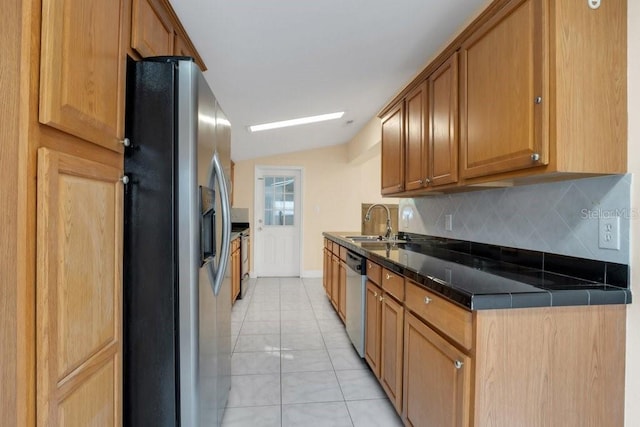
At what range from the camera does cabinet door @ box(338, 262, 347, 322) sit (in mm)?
3047

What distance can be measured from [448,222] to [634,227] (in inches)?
49.8

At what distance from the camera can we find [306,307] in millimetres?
3988

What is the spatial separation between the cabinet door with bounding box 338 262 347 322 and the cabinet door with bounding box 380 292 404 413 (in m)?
1.04

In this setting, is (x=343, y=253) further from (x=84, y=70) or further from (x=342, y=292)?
(x=84, y=70)

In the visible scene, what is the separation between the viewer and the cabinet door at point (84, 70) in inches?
31.5

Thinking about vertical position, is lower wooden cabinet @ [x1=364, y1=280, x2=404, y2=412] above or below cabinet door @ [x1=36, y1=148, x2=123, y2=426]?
below

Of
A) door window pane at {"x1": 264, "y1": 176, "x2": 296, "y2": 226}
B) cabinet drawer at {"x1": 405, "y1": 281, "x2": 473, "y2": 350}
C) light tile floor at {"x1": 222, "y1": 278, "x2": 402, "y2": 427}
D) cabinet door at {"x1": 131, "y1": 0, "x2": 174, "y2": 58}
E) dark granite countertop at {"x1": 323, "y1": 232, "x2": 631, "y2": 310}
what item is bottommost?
light tile floor at {"x1": 222, "y1": 278, "x2": 402, "y2": 427}

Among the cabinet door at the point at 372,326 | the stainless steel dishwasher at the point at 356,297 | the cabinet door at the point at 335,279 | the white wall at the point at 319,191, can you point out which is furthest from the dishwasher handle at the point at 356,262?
the white wall at the point at 319,191

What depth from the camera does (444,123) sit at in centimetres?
186

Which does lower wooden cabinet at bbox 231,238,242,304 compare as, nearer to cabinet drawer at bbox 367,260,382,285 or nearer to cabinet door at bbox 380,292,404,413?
cabinet drawer at bbox 367,260,382,285

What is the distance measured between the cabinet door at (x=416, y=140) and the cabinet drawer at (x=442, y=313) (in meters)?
0.86

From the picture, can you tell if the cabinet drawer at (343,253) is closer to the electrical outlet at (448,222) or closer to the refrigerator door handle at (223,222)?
the electrical outlet at (448,222)

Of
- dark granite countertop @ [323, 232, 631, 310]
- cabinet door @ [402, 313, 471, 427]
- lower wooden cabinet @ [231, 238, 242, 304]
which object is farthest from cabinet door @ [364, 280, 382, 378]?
lower wooden cabinet @ [231, 238, 242, 304]

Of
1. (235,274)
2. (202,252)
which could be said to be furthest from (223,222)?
(235,274)
